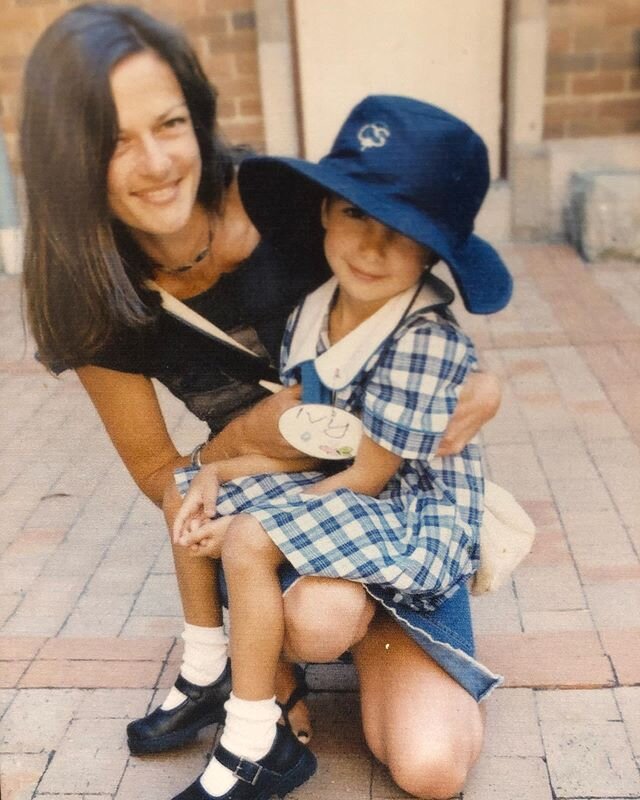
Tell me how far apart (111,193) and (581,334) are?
135 inches

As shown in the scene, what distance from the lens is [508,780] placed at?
194cm

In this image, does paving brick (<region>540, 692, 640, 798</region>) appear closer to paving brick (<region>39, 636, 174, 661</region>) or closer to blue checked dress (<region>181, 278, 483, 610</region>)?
blue checked dress (<region>181, 278, 483, 610</region>)

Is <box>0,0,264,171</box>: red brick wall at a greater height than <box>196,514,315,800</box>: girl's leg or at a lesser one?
greater

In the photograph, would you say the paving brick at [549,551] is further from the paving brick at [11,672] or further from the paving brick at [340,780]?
the paving brick at [11,672]

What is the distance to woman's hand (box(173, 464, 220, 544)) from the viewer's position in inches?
73.0

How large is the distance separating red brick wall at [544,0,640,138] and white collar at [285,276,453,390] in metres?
4.82

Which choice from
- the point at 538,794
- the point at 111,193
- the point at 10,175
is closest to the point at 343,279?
the point at 111,193

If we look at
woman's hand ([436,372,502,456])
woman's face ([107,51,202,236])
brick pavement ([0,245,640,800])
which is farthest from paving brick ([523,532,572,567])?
woman's face ([107,51,202,236])

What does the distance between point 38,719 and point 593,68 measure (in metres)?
5.45

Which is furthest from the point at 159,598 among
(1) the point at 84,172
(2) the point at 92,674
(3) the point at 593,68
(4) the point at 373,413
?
(3) the point at 593,68

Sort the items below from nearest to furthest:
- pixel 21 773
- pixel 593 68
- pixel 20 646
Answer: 1. pixel 21 773
2. pixel 20 646
3. pixel 593 68

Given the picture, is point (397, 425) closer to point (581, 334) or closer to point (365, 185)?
point (365, 185)

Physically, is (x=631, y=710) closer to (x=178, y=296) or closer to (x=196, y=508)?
(x=196, y=508)

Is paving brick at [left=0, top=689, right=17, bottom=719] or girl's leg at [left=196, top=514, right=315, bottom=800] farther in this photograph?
paving brick at [left=0, top=689, right=17, bottom=719]
